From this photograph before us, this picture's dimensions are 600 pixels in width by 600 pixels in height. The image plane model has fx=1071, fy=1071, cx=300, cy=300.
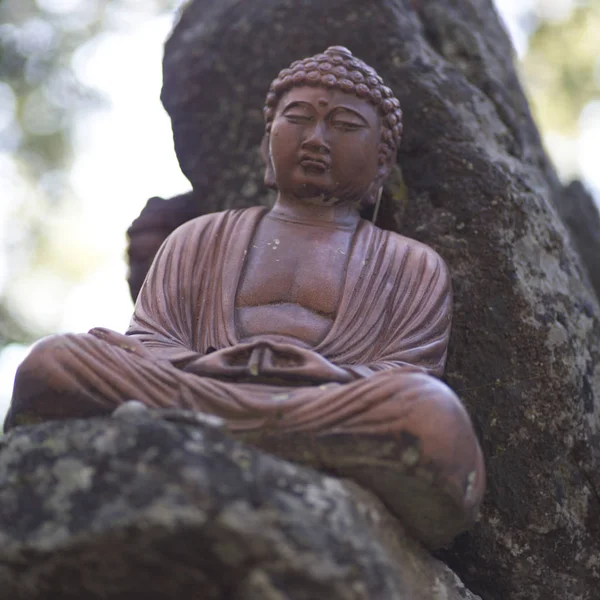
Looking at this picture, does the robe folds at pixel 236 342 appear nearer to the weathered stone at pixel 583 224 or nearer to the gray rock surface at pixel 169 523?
the gray rock surface at pixel 169 523

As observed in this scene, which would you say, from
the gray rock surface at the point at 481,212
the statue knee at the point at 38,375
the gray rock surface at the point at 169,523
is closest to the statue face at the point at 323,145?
the gray rock surface at the point at 481,212

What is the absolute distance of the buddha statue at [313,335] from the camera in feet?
11.5

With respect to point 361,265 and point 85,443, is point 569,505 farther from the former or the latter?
point 85,443

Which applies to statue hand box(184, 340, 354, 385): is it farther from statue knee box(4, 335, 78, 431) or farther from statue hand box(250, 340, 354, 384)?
statue knee box(4, 335, 78, 431)

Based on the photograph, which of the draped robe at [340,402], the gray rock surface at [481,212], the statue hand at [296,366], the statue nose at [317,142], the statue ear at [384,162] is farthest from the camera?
the statue ear at [384,162]

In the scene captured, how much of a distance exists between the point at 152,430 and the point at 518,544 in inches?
101

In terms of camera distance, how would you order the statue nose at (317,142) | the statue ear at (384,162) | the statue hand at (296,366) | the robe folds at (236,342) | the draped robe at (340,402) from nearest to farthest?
1. the draped robe at (340,402)
2. the robe folds at (236,342)
3. the statue hand at (296,366)
4. the statue nose at (317,142)
5. the statue ear at (384,162)

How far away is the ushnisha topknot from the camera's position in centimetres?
504

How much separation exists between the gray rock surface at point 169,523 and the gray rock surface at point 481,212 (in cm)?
213

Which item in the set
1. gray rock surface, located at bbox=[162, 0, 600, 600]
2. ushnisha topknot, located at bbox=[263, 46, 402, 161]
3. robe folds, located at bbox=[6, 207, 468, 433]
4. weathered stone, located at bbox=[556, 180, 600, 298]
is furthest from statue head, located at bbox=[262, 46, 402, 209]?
weathered stone, located at bbox=[556, 180, 600, 298]

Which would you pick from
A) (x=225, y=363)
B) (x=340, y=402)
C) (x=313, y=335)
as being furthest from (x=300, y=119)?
(x=340, y=402)

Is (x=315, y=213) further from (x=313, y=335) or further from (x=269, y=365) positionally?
(x=269, y=365)

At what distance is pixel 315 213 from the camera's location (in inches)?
198

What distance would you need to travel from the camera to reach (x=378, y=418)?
349 centimetres
